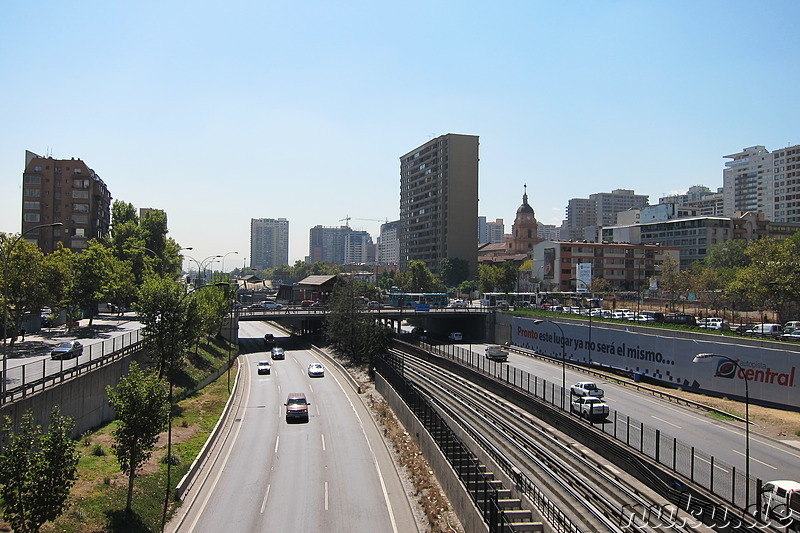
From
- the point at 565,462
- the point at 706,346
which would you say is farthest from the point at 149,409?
the point at 706,346

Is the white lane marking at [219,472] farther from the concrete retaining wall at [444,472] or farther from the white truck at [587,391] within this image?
the white truck at [587,391]

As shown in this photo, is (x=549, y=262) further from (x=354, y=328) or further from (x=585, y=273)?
(x=354, y=328)

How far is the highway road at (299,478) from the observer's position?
23625 mm

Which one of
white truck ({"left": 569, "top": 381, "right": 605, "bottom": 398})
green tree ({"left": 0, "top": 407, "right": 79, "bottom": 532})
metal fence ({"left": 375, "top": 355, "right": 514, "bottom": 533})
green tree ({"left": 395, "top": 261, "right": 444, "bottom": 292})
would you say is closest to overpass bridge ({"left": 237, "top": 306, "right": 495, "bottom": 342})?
white truck ({"left": 569, "top": 381, "right": 605, "bottom": 398})

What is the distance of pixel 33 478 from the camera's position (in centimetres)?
1598

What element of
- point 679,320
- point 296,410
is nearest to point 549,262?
point 679,320

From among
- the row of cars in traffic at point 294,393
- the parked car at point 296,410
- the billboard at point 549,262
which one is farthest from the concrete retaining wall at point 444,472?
the billboard at point 549,262

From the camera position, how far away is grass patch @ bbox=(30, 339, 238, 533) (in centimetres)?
2091

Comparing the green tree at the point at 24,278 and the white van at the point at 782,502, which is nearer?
the white van at the point at 782,502

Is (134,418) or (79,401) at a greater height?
(134,418)

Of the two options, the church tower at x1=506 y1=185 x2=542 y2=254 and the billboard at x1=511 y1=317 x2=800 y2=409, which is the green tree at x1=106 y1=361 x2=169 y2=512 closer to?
the billboard at x1=511 y1=317 x2=800 y2=409

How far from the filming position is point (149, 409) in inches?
890

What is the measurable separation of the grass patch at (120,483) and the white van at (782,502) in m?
22.7

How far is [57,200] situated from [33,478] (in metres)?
109
